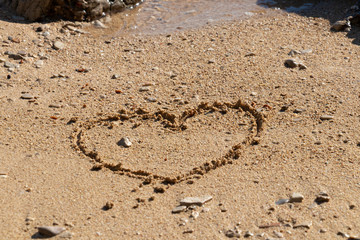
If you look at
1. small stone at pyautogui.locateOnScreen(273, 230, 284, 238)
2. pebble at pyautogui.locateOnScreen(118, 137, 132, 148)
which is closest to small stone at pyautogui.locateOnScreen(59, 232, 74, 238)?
pebble at pyautogui.locateOnScreen(118, 137, 132, 148)

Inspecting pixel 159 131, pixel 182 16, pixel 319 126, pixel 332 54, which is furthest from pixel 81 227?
pixel 182 16

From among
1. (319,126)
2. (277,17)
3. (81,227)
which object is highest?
(277,17)

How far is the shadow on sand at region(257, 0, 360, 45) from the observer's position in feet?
20.9

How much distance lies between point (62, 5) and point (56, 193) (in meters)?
3.63

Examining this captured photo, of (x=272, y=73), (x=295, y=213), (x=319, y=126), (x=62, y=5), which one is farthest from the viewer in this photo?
(x=62, y=5)

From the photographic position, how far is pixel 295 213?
3.09 metres

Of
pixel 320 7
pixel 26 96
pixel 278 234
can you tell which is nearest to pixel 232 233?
pixel 278 234

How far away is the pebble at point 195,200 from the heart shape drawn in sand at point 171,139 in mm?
282

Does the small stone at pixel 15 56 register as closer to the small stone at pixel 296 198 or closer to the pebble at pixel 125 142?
the pebble at pixel 125 142

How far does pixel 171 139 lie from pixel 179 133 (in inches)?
4.6

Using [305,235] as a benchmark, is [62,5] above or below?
above

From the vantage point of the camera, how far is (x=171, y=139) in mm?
4020

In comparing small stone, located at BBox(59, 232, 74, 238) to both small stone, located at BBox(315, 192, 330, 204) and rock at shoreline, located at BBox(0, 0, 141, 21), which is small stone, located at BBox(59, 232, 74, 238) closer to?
small stone, located at BBox(315, 192, 330, 204)

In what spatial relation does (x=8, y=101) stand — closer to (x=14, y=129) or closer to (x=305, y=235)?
(x=14, y=129)
